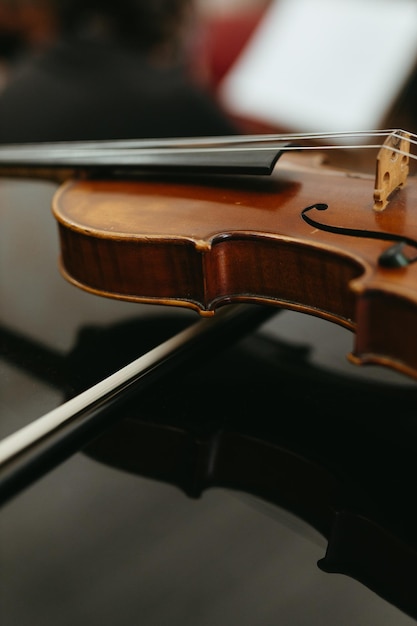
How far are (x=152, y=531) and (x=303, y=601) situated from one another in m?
0.13

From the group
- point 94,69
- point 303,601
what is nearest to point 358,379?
point 303,601

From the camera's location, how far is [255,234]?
65cm

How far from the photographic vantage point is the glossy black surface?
47 centimetres

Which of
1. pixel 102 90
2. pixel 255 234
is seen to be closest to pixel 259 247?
pixel 255 234

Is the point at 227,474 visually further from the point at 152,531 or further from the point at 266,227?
the point at 266,227

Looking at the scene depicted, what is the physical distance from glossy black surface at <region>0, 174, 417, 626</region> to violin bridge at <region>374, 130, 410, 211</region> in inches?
7.4

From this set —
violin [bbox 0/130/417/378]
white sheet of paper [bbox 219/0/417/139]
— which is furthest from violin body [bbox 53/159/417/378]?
white sheet of paper [bbox 219/0/417/139]

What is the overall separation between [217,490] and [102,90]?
1160mm

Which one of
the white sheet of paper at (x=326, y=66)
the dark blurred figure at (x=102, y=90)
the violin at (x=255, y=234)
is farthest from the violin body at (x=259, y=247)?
the white sheet of paper at (x=326, y=66)

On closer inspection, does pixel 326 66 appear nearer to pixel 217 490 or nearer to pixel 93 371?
pixel 93 371

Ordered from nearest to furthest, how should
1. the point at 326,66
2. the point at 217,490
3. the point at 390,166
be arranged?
the point at 217,490 → the point at 390,166 → the point at 326,66

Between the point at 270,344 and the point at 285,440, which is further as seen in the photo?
the point at 270,344

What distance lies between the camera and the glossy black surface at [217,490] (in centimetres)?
47

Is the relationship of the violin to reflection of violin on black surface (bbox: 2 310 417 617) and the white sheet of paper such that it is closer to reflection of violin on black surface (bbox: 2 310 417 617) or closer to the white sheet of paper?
reflection of violin on black surface (bbox: 2 310 417 617)
